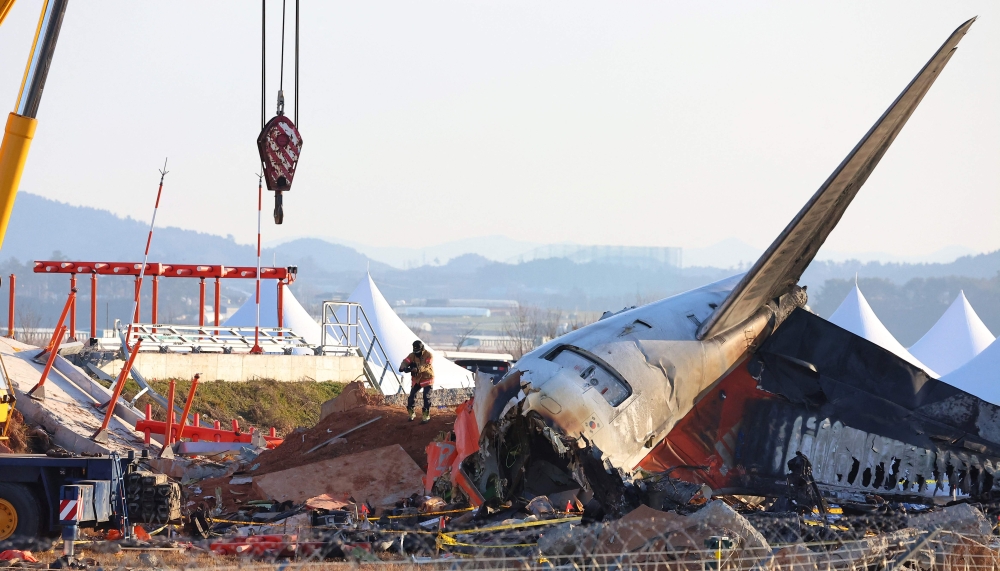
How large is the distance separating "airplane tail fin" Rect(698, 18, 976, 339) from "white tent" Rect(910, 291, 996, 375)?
108ft

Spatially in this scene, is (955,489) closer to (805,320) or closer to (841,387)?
(841,387)

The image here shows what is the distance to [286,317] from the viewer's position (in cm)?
4934

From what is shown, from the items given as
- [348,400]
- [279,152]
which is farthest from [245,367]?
[279,152]

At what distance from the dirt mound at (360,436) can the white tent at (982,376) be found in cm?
1670

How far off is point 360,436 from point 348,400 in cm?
330

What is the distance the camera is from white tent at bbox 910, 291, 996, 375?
4744 centimetres

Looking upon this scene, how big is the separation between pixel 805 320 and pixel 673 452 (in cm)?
344

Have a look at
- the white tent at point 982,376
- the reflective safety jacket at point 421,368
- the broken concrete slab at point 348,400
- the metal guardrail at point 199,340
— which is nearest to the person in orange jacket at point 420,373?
the reflective safety jacket at point 421,368

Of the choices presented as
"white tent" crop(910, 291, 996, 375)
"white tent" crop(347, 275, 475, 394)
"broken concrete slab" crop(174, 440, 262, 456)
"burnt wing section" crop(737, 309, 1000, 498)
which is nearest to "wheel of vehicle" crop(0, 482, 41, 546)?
"broken concrete slab" crop(174, 440, 262, 456)

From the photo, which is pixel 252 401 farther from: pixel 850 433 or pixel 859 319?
pixel 859 319

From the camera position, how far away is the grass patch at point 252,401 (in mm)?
28141

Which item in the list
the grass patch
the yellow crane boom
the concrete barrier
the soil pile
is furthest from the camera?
the concrete barrier

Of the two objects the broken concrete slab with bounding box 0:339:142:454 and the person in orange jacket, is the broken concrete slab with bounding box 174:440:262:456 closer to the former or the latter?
the broken concrete slab with bounding box 0:339:142:454

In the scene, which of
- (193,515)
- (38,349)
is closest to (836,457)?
(193,515)
